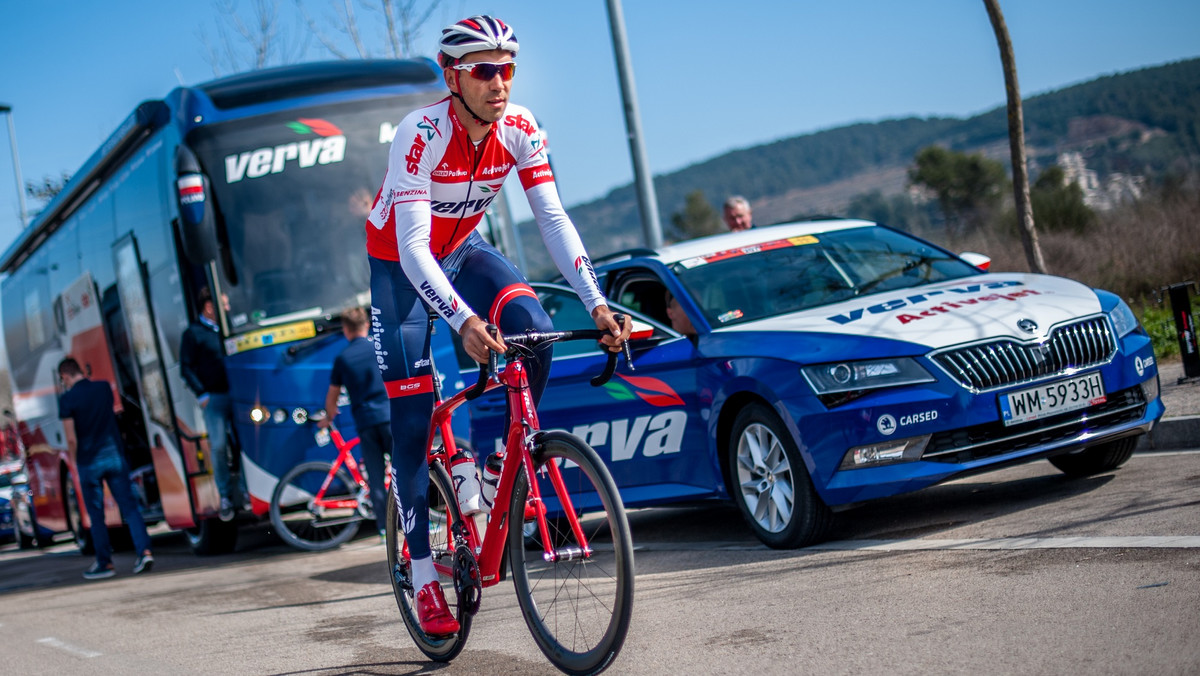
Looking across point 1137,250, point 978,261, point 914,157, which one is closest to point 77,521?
point 978,261

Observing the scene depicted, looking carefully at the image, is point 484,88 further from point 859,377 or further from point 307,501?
point 307,501

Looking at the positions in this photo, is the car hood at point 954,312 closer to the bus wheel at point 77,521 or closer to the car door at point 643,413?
the car door at point 643,413

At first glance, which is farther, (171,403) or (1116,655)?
(171,403)

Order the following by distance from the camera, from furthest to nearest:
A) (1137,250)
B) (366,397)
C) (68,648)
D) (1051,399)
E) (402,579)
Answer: (1137,250), (366,397), (68,648), (1051,399), (402,579)

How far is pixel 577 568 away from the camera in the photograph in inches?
155

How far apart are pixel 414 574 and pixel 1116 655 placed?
8.12ft

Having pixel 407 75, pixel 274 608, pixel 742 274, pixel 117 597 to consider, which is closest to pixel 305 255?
pixel 407 75

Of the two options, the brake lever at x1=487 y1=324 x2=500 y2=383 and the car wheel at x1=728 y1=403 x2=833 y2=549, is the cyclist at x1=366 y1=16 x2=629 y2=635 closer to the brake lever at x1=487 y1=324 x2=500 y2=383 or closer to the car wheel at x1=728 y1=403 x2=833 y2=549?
the brake lever at x1=487 y1=324 x2=500 y2=383

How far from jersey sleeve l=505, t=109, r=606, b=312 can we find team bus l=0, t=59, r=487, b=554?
21.6 feet

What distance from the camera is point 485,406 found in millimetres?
7781

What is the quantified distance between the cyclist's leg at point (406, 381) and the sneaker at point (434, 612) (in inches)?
5.5

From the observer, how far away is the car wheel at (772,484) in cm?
614

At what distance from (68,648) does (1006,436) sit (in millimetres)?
5112

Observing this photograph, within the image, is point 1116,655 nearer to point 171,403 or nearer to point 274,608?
point 274,608
